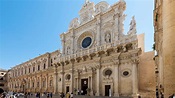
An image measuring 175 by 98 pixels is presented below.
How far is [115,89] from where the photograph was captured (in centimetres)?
1780

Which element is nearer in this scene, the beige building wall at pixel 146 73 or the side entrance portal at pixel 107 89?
the beige building wall at pixel 146 73

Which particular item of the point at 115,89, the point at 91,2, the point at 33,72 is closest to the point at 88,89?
the point at 115,89

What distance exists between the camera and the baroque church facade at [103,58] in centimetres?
1711

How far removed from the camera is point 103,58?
64.8 ft

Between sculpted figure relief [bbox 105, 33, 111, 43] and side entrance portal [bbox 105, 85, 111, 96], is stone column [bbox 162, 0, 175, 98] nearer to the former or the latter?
side entrance portal [bbox 105, 85, 111, 96]

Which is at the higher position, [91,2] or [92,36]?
[91,2]

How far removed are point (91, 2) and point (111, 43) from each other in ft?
27.3

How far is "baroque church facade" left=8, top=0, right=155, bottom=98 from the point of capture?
1711cm

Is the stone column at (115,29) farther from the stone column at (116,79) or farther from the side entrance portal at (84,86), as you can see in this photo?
the side entrance portal at (84,86)

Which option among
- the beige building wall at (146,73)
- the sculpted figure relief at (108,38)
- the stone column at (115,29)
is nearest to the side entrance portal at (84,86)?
the sculpted figure relief at (108,38)

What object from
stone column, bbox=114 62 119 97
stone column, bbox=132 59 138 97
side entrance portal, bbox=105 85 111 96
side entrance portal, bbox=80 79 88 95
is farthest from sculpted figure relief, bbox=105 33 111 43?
side entrance portal, bbox=80 79 88 95

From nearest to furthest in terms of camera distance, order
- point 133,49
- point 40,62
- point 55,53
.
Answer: point 133,49 < point 55,53 < point 40,62

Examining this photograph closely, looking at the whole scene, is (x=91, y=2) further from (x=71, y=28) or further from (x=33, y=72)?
(x=33, y=72)

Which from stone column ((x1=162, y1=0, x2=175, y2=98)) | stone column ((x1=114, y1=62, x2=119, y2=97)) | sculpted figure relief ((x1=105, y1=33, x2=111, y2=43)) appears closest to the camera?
stone column ((x1=162, y1=0, x2=175, y2=98))
